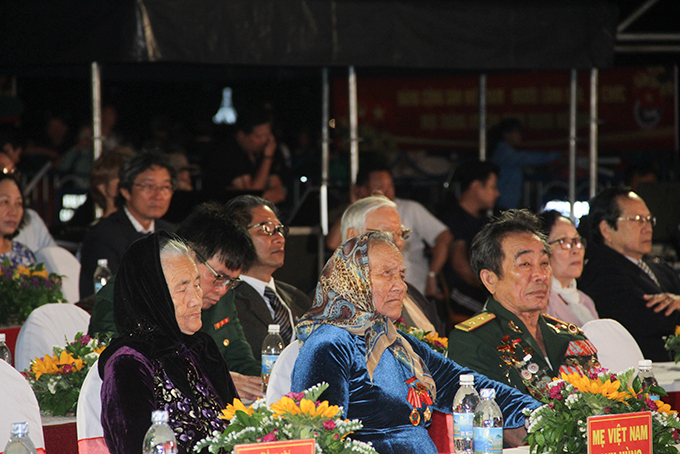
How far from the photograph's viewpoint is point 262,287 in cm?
448

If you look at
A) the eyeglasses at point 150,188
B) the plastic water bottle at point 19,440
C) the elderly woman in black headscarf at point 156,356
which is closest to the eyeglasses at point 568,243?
the eyeglasses at point 150,188

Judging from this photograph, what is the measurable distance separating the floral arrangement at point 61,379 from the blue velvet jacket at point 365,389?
3.31ft

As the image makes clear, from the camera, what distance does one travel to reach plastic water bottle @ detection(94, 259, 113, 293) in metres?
5.11

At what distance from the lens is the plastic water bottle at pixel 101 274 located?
201 inches

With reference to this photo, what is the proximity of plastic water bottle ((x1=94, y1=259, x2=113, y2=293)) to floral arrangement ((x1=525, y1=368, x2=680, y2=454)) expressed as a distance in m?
3.12

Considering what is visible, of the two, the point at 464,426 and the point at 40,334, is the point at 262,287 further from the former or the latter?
the point at 464,426

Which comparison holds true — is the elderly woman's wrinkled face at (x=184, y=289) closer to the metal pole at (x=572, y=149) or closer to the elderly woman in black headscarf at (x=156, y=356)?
the elderly woman in black headscarf at (x=156, y=356)

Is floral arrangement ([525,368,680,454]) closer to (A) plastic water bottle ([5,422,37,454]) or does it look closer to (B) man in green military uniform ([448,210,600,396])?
(B) man in green military uniform ([448,210,600,396])

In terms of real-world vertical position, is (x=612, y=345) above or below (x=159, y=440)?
below

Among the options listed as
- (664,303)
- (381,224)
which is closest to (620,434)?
(381,224)

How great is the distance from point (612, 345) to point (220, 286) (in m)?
1.85

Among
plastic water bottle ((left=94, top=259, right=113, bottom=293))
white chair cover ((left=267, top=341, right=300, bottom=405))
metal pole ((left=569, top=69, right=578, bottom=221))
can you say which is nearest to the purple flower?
white chair cover ((left=267, top=341, right=300, bottom=405))

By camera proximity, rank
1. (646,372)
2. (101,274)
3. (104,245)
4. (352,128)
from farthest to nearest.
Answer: (352,128) → (104,245) → (101,274) → (646,372)

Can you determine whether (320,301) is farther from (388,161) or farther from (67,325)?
(388,161)
